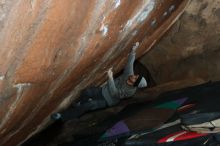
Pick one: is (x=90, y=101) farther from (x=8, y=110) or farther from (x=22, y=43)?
(x=22, y=43)

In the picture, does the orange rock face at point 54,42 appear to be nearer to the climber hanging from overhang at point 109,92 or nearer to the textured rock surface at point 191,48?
the climber hanging from overhang at point 109,92

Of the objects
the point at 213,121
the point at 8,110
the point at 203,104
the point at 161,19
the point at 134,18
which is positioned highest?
the point at 161,19

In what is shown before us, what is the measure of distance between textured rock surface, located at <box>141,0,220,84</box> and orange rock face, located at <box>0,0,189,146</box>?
100cm

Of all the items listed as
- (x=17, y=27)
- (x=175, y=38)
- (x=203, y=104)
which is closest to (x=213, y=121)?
(x=203, y=104)

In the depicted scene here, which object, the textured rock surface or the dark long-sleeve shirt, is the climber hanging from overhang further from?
the textured rock surface

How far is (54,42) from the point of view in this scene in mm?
1626

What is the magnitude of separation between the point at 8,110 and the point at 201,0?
2455 mm

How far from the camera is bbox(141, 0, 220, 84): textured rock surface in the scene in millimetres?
3686

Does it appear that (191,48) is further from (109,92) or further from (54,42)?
(54,42)

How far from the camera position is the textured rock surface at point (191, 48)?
369 centimetres

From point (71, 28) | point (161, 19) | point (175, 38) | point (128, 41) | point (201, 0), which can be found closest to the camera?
point (71, 28)

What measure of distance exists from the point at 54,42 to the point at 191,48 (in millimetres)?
2693

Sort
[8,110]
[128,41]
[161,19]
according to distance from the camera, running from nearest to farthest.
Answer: [8,110] → [128,41] → [161,19]

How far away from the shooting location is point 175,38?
4.04m
